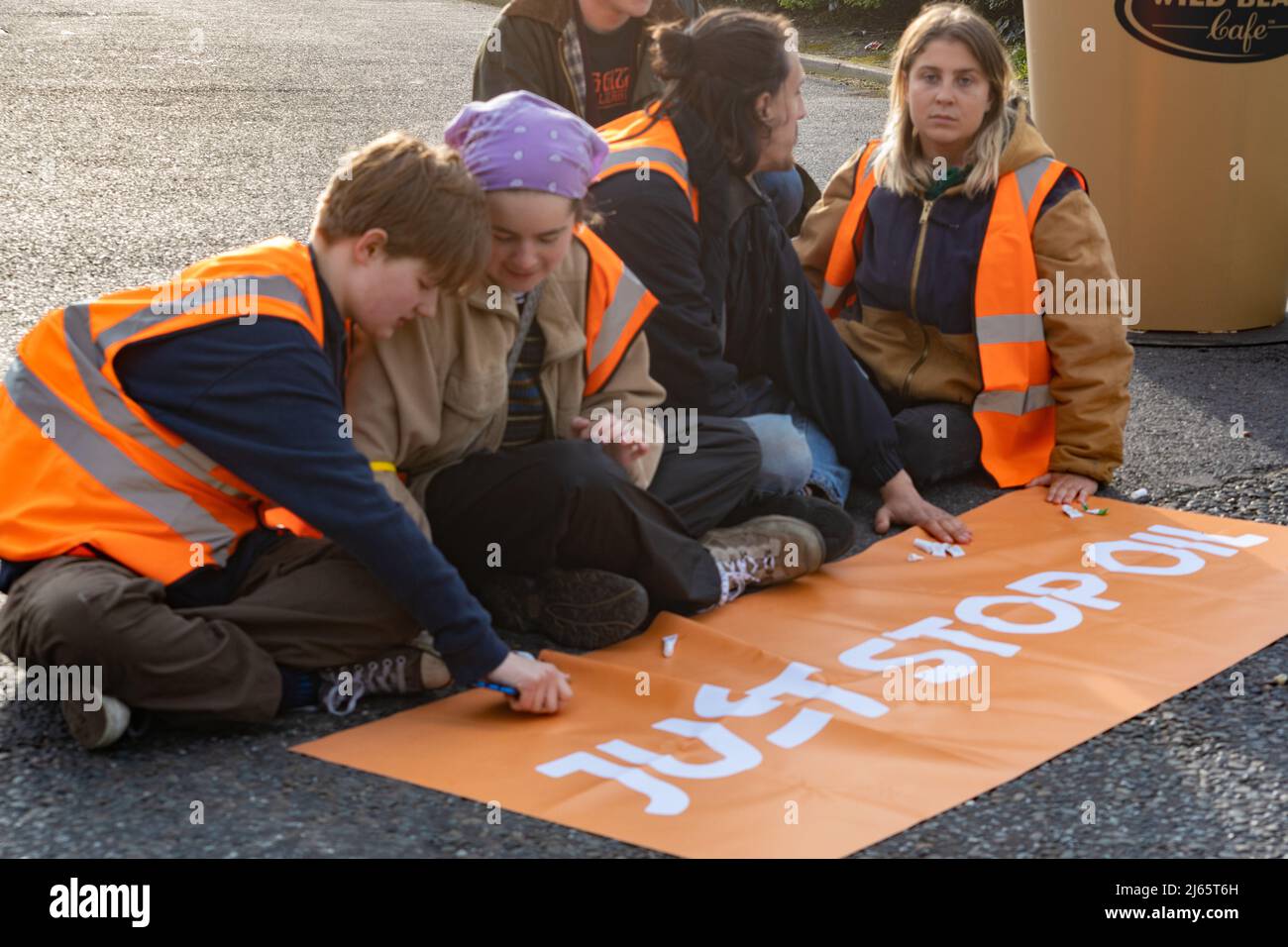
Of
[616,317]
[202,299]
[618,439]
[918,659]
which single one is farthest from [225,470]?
[918,659]

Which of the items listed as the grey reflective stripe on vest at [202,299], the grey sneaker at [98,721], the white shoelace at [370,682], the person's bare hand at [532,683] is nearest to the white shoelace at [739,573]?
the person's bare hand at [532,683]

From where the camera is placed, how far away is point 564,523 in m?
3.19

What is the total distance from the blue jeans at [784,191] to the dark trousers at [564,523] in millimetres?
1432

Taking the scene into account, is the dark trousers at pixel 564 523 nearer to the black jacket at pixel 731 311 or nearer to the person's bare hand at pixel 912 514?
the black jacket at pixel 731 311

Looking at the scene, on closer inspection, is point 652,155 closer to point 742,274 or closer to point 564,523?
point 742,274

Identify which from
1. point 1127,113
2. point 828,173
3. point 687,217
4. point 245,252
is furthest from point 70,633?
point 828,173

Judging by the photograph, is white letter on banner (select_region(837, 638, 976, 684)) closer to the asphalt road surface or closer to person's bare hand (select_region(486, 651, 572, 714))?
the asphalt road surface

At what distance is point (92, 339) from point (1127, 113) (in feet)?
12.4

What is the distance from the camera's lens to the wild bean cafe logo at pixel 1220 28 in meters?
5.20

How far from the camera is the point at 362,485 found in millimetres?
2654

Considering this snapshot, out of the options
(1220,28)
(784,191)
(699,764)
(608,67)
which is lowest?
(699,764)

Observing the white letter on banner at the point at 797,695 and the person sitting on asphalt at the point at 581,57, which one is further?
the person sitting on asphalt at the point at 581,57

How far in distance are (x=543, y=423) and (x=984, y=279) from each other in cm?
154

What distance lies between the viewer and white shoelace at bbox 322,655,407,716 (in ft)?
9.52
